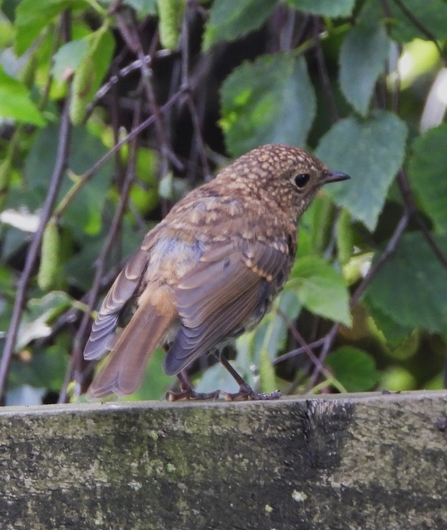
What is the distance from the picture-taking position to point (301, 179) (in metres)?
3.79

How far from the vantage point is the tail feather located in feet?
7.15

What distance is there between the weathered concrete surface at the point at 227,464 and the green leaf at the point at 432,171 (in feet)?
5.94

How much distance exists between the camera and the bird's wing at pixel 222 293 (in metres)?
2.65

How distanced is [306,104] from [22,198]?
1.31 m

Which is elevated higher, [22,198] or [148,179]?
[22,198]

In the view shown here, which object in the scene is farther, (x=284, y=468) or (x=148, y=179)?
(x=148, y=179)

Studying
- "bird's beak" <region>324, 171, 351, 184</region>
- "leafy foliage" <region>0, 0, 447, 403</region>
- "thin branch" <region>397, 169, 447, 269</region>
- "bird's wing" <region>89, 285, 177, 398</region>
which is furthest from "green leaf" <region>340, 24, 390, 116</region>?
"bird's wing" <region>89, 285, 177, 398</region>

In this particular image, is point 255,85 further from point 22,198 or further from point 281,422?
point 281,422

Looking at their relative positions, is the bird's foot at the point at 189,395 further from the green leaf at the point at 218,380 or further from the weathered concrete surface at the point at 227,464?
the weathered concrete surface at the point at 227,464

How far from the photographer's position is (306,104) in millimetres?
3637

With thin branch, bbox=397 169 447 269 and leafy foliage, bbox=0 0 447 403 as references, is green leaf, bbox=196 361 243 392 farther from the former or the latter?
thin branch, bbox=397 169 447 269

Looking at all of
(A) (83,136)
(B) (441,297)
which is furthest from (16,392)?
(B) (441,297)

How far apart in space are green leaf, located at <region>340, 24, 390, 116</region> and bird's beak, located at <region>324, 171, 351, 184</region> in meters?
0.23

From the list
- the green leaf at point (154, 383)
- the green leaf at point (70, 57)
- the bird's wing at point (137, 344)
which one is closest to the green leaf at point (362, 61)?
the green leaf at point (70, 57)
